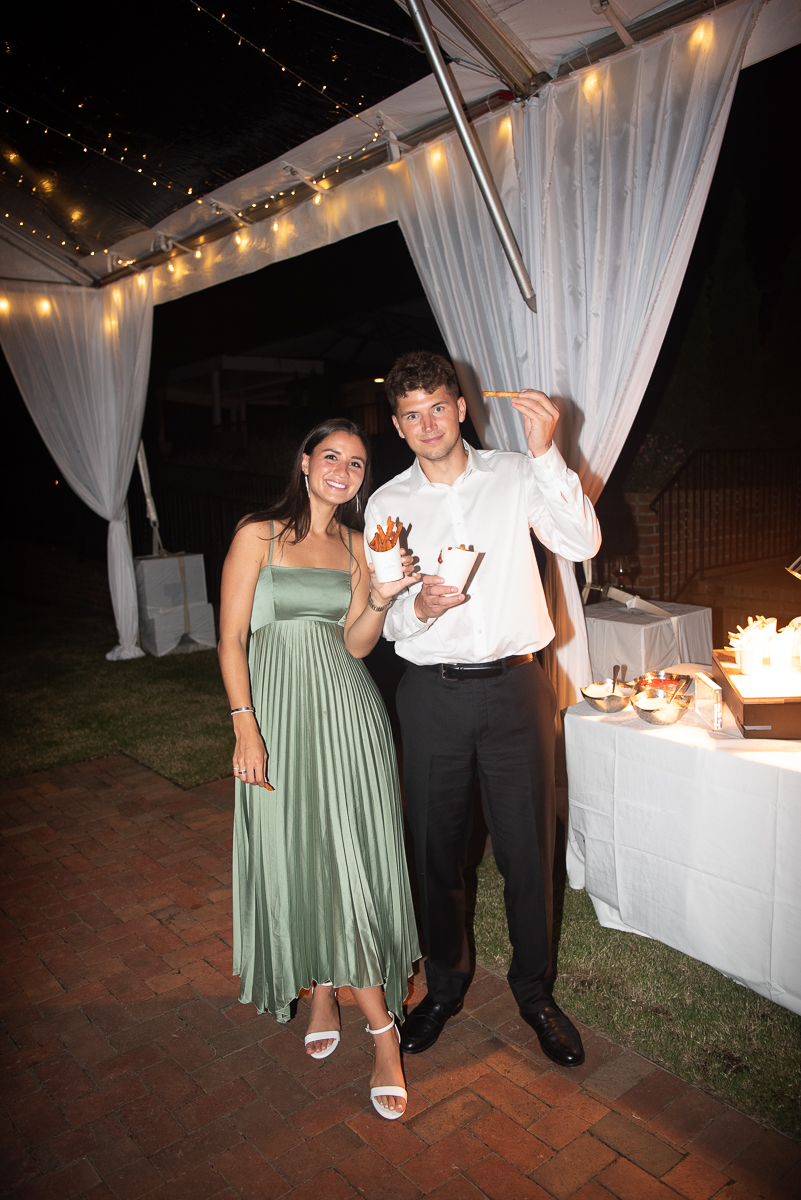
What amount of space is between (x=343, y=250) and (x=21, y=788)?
6970 millimetres

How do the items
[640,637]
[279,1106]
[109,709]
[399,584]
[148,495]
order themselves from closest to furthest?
[399,584] < [279,1106] < [640,637] < [109,709] < [148,495]

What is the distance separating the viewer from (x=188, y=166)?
4.77 metres

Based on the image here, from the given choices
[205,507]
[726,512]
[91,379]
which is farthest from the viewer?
[205,507]

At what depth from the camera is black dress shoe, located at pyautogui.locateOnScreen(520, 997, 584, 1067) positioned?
2.36m

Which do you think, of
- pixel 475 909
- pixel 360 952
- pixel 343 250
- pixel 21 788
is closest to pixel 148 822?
pixel 21 788

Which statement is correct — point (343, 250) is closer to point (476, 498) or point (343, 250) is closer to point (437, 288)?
point (437, 288)

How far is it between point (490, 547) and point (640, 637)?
6.89ft

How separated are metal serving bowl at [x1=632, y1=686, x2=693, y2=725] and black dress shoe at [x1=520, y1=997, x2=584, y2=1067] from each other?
101 centimetres

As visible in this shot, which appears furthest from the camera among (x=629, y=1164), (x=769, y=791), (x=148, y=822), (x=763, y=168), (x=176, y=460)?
(x=176, y=460)

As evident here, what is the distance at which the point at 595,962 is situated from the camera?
2850mm

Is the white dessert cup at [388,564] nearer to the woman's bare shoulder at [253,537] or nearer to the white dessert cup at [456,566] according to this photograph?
the white dessert cup at [456,566]

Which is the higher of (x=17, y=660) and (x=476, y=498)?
(x=476, y=498)

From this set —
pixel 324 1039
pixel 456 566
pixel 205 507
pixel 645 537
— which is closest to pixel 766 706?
pixel 456 566

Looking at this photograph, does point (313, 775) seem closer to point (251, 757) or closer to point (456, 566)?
point (251, 757)
